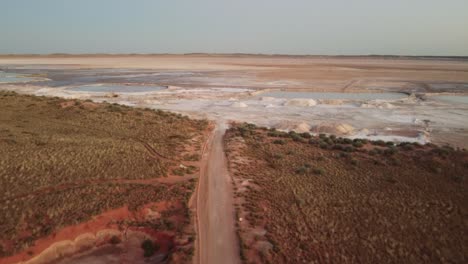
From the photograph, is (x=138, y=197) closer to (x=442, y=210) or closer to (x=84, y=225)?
(x=84, y=225)

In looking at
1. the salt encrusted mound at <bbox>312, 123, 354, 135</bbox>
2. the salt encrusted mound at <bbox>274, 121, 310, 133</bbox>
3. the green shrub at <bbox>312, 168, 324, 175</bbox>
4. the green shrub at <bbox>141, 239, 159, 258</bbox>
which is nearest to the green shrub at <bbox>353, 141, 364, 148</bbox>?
the salt encrusted mound at <bbox>312, 123, 354, 135</bbox>

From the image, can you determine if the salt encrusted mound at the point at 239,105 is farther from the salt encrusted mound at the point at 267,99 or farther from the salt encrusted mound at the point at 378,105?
the salt encrusted mound at the point at 378,105

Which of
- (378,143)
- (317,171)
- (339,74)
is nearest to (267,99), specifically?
(378,143)

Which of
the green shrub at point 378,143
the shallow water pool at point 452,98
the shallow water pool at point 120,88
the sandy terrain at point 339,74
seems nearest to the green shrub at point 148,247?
the green shrub at point 378,143

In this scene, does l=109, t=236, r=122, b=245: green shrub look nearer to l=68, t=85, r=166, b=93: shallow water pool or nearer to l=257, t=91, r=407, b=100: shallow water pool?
l=257, t=91, r=407, b=100: shallow water pool

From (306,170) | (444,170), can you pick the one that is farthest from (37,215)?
(444,170)
